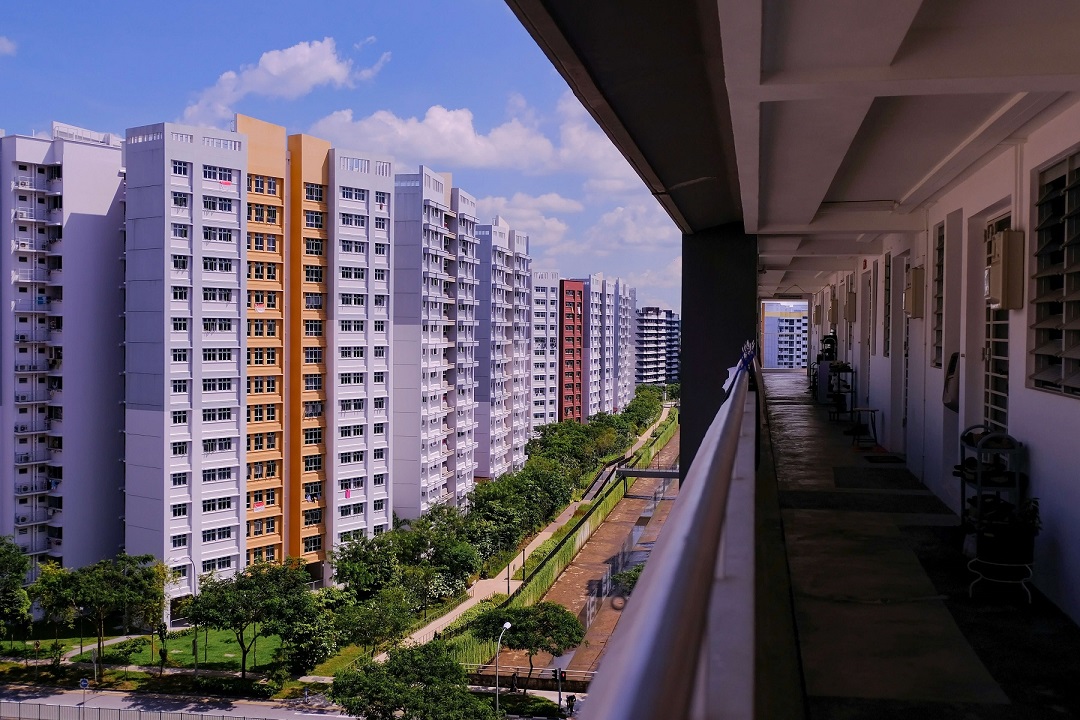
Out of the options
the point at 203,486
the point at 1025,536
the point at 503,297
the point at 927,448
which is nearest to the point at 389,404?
the point at 203,486

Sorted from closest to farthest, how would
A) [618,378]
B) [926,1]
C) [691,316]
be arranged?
[926,1] → [691,316] → [618,378]

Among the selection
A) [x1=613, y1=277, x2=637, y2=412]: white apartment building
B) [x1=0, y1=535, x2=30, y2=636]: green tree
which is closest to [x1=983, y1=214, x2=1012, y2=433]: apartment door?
[x1=0, y1=535, x2=30, y2=636]: green tree

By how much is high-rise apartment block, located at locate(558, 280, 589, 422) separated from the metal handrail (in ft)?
185

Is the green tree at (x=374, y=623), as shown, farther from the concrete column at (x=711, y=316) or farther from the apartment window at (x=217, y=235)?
the concrete column at (x=711, y=316)

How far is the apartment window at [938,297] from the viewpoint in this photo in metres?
6.24

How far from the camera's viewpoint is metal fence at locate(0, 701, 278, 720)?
2084 cm

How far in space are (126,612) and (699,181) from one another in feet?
82.2

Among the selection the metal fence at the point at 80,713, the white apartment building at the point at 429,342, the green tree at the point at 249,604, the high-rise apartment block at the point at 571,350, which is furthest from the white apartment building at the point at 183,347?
the high-rise apartment block at the point at 571,350

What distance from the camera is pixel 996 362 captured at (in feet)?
16.5

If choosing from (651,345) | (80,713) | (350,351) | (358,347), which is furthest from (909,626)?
(651,345)

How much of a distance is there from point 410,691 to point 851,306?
13.0 metres

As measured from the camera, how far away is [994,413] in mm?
5086

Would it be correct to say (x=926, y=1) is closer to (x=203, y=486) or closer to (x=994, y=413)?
(x=994, y=413)

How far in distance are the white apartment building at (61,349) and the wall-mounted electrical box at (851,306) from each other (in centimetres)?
2437
